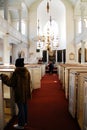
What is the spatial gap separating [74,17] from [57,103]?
22168 mm

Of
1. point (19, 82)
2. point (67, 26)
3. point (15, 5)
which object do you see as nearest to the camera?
point (19, 82)

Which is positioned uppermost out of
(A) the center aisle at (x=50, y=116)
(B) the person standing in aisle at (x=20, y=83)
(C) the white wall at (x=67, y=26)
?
(C) the white wall at (x=67, y=26)

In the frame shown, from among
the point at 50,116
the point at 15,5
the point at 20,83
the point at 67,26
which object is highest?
the point at 15,5

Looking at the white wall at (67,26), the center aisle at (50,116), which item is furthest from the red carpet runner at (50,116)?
the white wall at (67,26)

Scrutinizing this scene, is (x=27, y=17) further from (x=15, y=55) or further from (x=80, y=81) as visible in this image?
(x=80, y=81)

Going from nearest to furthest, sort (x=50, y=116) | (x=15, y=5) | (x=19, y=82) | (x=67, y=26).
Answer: (x=19, y=82), (x=50, y=116), (x=15, y=5), (x=67, y=26)

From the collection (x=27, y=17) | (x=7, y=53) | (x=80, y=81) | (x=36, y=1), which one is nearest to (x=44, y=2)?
(x=36, y=1)

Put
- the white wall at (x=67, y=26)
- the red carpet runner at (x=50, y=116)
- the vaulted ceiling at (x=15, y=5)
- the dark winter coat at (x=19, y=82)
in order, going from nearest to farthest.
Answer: the dark winter coat at (x=19, y=82)
the red carpet runner at (x=50, y=116)
the vaulted ceiling at (x=15, y=5)
the white wall at (x=67, y=26)

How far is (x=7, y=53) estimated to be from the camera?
17531mm

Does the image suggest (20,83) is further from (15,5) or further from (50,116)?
(15,5)

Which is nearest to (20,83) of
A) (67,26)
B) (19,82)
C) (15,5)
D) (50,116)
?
(19,82)

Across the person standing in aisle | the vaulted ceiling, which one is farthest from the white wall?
the person standing in aisle

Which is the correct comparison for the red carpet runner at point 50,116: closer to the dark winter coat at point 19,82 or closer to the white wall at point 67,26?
the dark winter coat at point 19,82

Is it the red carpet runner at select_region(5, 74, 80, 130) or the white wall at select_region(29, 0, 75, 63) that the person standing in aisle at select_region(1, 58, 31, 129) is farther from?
the white wall at select_region(29, 0, 75, 63)
